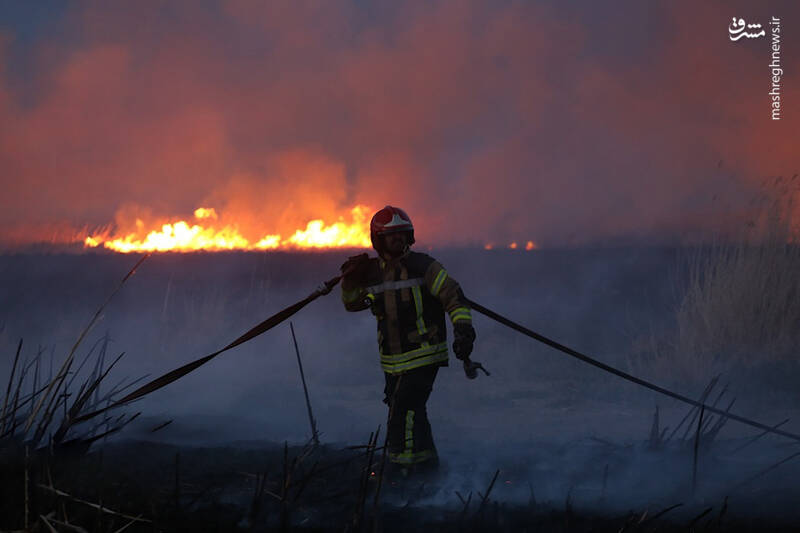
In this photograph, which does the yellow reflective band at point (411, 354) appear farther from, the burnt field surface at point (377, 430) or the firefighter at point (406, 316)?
the burnt field surface at point (377, 430)

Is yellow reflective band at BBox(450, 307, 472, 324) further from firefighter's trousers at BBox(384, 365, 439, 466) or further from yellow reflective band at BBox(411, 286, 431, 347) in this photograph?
firefighter's trousers at BBox(384, 365, 439, 466)

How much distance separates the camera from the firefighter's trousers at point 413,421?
535 cm

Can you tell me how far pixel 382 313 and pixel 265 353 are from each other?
8.70 m

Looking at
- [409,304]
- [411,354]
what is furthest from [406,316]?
[411,354]

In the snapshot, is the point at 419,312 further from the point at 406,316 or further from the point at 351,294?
the point at 351,294

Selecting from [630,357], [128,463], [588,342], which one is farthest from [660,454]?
[588,342]

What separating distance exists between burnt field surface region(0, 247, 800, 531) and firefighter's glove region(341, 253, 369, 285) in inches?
55.0

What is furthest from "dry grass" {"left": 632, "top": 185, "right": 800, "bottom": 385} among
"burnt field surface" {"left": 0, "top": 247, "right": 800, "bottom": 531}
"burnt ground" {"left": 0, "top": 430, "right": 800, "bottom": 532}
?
"burnt ground" {"left": 0, "top": 430, "right": 800, "bottom": 532}

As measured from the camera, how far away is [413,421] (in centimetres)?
543

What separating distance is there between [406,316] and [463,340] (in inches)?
22.4

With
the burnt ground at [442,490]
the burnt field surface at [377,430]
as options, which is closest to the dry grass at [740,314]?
the burnt field surface at [377,430]

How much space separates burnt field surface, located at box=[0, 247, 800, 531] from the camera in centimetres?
378

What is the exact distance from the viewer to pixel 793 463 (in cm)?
547

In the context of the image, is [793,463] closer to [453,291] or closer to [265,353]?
[453,291]
